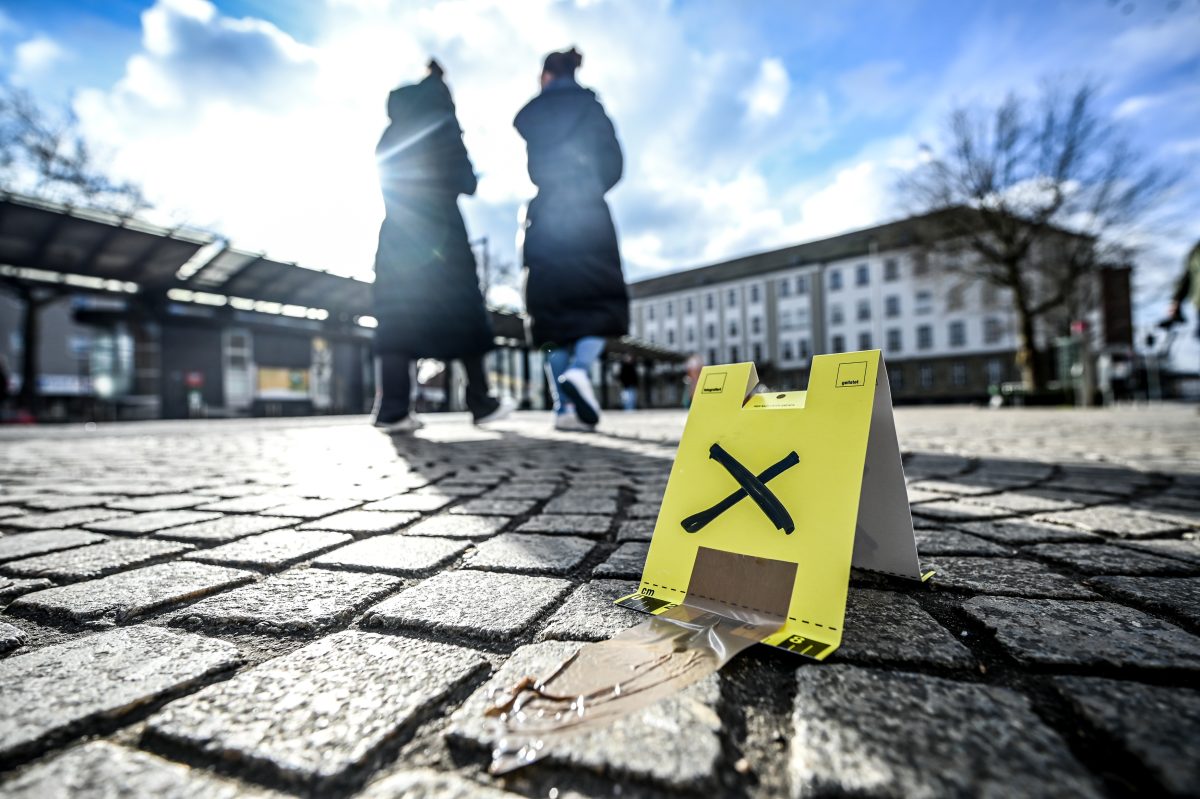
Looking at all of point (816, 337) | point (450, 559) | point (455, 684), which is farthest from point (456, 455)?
point (816, 337)

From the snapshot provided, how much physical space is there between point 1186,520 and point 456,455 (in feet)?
11.3

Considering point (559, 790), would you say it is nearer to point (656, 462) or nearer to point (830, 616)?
point (830, 616)

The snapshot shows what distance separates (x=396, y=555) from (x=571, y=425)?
406 centimetres

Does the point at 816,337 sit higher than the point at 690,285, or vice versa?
the point at 690,285

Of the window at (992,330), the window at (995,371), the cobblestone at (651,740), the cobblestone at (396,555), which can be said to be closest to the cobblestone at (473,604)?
the cobblestone at (396,555)

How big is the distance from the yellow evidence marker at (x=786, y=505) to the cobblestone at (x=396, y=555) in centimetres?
56

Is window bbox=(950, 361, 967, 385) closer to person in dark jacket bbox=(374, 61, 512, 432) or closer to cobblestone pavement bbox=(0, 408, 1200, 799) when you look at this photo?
person in dark jacket bbox=(374, 61, 512, 432)

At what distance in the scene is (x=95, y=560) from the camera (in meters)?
1.41

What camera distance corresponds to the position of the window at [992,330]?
124ft

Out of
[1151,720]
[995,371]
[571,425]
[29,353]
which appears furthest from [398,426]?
A: [995,371]

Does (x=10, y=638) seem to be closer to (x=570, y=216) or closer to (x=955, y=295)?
(x=570, y=216)

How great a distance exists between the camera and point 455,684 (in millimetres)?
751

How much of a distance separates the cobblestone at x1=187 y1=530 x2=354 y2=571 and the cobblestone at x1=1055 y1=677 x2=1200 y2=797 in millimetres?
1516

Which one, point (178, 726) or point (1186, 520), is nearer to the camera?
point (178, 726)
